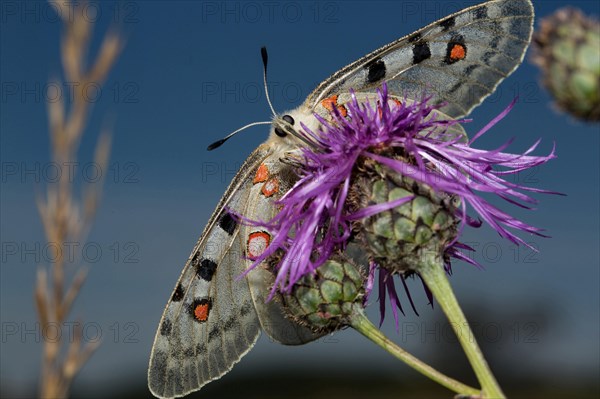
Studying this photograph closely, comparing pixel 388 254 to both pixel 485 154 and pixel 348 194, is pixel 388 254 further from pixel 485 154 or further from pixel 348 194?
pixel 485 154

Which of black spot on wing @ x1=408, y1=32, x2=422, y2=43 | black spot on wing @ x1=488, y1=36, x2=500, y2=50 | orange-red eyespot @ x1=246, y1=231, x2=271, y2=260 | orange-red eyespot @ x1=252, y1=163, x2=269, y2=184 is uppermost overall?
black spot on wing @ x1=408, y1=32, x2=422, y2=43

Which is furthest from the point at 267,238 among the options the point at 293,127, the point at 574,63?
the point at 574,63

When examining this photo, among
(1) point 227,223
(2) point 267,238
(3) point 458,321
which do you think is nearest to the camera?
(3) point 458,321

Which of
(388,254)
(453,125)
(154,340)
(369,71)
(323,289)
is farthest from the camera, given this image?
(154,340)

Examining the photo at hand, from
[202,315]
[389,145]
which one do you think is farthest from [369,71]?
[202,315]

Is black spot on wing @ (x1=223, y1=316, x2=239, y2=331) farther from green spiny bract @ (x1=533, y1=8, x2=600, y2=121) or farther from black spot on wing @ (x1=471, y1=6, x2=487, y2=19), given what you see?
green spiny bract @ (x1=533, y1=8, x2=600, y2=121)

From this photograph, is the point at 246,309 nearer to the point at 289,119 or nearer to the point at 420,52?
the point at 289,119

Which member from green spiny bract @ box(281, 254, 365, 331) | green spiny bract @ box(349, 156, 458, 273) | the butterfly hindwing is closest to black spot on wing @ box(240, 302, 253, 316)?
the butterfly hindwing
